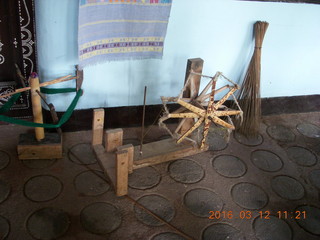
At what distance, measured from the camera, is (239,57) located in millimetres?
2375

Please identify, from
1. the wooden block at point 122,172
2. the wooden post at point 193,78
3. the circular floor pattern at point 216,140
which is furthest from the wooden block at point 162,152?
the wooden post at point 193,78

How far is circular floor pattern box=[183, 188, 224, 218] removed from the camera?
179 cm

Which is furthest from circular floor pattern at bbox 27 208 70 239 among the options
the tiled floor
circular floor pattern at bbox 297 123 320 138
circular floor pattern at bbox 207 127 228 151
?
circular floor pattern at bbox 297 123 320 138


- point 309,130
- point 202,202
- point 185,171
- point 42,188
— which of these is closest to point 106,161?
point 42,188

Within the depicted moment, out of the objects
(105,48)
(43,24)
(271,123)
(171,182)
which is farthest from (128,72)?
(271,123)

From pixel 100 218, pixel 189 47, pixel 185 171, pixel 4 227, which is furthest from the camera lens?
pixel 189 47

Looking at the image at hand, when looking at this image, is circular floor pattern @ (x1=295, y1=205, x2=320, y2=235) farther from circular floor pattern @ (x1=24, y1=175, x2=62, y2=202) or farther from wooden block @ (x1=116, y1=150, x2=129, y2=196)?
circular floor pattern @ (x1=24, y1=175, x2=62, y2=202)

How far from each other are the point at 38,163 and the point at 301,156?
163cm

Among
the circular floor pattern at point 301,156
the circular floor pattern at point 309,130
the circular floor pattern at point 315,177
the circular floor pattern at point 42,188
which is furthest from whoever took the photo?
the circular floor pattern at point 309,130

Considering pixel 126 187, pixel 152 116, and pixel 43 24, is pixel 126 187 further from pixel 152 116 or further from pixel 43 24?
pixel 43 24

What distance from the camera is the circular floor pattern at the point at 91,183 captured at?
6.01 feet

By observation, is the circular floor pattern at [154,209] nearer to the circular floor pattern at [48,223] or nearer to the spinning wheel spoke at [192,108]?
the circular floor pattern at [48,223]

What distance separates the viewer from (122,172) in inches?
67.5

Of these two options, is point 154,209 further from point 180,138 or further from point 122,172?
point 180,138
